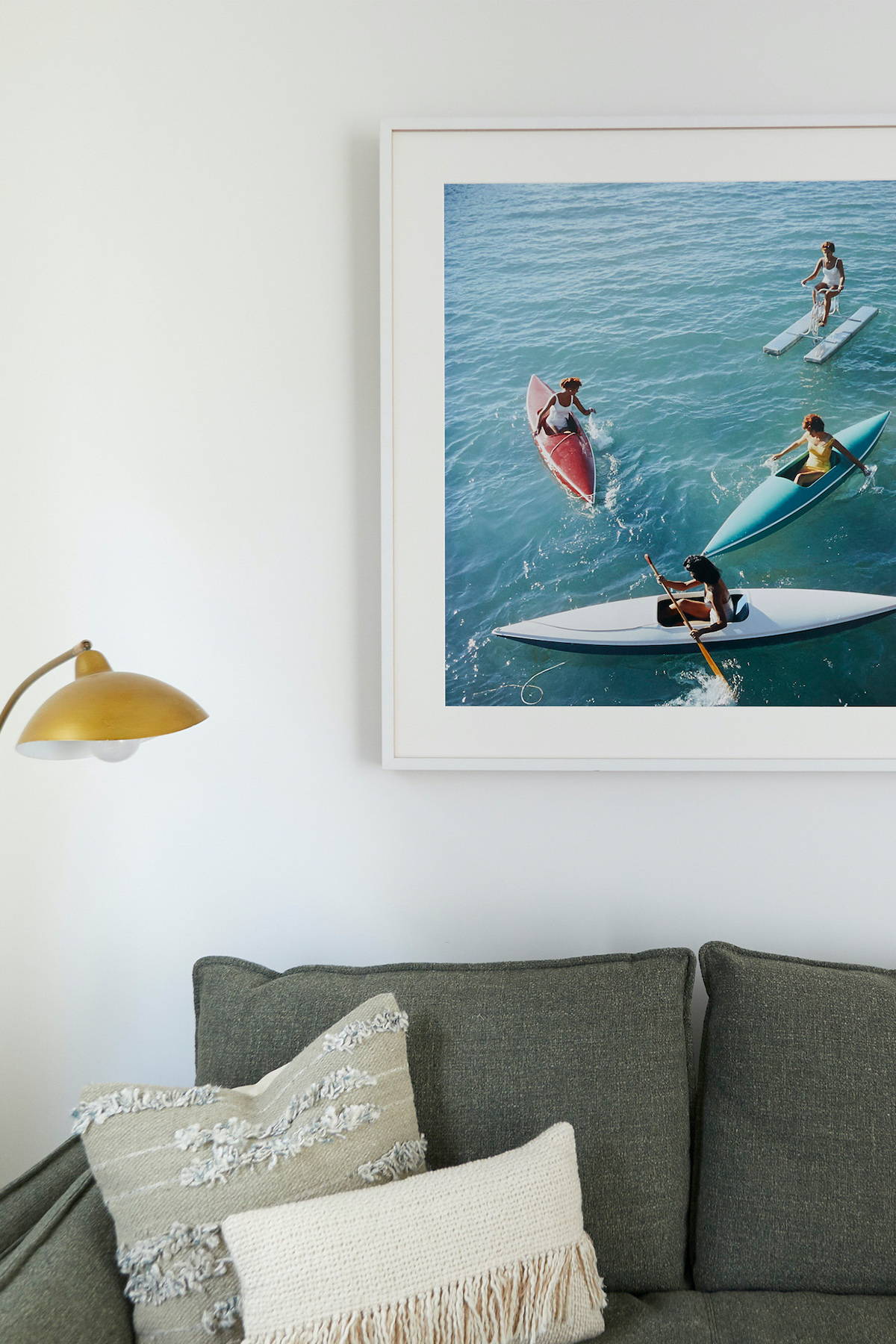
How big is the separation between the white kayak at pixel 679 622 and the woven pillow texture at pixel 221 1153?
0.69 meters

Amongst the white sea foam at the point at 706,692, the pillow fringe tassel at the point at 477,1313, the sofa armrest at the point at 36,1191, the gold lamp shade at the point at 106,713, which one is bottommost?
the pillow fringe tassel at the point at 477,1313

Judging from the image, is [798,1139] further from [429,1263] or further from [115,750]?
[115,750]

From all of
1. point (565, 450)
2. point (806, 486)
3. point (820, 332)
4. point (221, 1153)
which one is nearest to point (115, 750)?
point (221, 1153)

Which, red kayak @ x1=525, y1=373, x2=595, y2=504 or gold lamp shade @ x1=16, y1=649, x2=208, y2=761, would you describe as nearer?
gold lamp shade @ x1=16, y1=649, x2=208, y2=761

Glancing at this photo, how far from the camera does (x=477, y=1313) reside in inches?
38.0

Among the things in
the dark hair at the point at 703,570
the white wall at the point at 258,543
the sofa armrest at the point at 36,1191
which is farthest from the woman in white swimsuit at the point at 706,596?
the sofa armrest at the point at 36,1191

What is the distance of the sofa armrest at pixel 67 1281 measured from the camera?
36.8 inches

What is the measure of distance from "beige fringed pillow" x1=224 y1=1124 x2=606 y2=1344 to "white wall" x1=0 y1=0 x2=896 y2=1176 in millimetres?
577

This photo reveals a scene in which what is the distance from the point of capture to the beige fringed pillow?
938 mm

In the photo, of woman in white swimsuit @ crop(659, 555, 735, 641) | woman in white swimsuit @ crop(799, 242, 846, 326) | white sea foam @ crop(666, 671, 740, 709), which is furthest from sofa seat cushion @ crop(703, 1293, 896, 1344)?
woman in white swimsuit @ crop(799, 242, 846, 326)

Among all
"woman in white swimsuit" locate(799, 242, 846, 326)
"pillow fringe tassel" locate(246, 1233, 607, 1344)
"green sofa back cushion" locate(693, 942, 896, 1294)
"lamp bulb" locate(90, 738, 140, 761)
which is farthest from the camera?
"woman in white swimsuit" locate(799, 242, 846, 326)

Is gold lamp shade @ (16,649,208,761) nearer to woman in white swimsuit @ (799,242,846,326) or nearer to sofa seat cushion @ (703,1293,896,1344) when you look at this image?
sofa seat cushion @ (703,1293,896,1344)

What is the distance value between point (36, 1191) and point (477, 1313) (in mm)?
604

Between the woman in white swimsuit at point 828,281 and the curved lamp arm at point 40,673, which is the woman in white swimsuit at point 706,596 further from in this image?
the curved lamp arm at point 40,673
